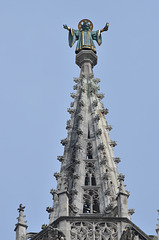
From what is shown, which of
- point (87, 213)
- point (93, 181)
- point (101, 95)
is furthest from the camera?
point (101, 95)

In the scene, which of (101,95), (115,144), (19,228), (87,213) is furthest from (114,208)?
(101,95)

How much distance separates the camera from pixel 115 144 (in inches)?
2276

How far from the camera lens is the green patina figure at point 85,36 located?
68000mm

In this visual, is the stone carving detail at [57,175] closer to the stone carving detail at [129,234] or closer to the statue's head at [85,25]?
the stone carving detail at [129,234]

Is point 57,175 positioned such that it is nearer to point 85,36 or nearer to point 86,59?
point 86,59

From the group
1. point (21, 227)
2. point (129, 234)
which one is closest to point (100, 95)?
point (21, 227)

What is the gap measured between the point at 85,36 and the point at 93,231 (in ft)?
81.0

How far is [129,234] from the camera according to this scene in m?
46.5

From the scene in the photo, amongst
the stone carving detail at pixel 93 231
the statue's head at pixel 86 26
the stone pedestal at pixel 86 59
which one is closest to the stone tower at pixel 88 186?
the stone carving detail at pixel 93 231

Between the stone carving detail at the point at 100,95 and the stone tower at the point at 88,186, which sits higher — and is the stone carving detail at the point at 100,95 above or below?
above

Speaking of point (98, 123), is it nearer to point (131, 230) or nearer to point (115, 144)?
point (115, 144)

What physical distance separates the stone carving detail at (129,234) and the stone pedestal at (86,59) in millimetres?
21501

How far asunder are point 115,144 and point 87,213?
8.78 meters

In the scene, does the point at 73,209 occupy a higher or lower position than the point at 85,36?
lower
